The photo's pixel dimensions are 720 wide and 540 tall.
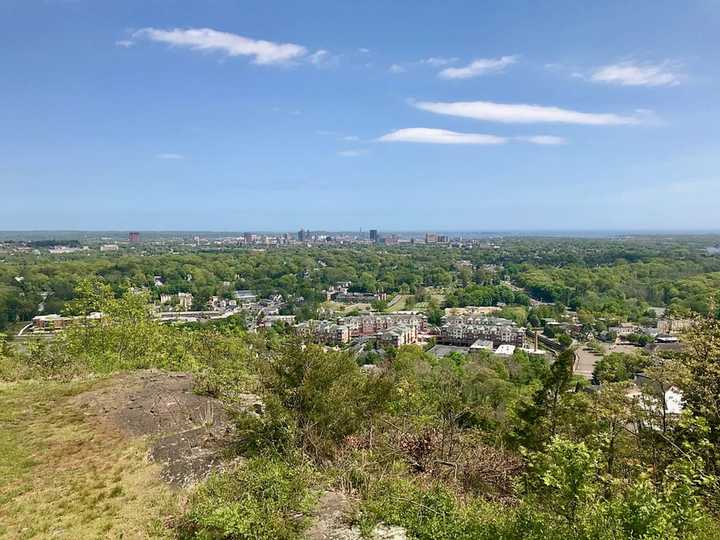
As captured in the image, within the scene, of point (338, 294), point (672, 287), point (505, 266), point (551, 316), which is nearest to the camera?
point (551, 316)

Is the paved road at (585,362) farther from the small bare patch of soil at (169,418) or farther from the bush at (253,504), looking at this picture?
the bush at (253,504)

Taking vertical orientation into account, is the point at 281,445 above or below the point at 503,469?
above

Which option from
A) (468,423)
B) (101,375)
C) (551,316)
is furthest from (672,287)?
(101,375)

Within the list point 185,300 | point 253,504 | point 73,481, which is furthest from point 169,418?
point 185,300

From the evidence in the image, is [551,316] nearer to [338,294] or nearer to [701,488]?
[338,294]

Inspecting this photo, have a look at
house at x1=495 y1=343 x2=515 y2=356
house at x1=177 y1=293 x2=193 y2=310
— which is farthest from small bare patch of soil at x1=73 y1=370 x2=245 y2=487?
house at x1=177 y1=293 x2=193 y2=310

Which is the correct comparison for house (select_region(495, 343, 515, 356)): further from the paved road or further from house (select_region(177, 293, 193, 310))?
house (select_region(177, 293, 193, 310))

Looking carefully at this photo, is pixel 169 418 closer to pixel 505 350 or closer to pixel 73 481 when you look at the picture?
pixel 73 481
